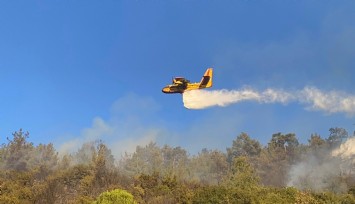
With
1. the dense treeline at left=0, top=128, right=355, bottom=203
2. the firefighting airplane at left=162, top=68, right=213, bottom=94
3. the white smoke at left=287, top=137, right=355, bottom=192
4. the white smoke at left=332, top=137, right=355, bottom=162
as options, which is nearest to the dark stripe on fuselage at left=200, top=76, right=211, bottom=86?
the firefighting airplane at left=162, top=68, right=213, bottom=94

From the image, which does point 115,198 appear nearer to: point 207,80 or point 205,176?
point 207,80

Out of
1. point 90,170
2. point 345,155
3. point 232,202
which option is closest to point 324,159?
point 345,155

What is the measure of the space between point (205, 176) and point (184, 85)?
133 metres

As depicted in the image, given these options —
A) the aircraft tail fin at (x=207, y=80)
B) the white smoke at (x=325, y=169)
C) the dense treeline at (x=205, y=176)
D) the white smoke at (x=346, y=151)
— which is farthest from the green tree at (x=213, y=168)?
the aircraft tail fin at (x=207, y=80)

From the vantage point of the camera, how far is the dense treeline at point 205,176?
205 ft

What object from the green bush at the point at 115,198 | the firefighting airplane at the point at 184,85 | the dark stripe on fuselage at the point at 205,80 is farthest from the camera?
the dark stripe on fuselage at the point at 205,80

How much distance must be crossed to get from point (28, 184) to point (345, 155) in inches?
4721

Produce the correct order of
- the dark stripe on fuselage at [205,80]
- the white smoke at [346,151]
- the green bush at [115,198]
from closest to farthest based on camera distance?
the green bush at [115,198] → the dark stripe on fuselage at [205,80] → the white smoke at [346,151]

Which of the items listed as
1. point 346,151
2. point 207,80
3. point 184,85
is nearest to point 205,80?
point 207,80

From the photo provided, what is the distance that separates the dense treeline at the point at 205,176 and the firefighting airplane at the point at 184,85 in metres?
13.6

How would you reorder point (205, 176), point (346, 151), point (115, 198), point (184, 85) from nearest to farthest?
point (115, 198) → point (184, 85) → point (346, 151) → point (205, 176)

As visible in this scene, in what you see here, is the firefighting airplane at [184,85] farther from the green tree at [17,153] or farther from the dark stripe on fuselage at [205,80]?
the green tree at [17,153]

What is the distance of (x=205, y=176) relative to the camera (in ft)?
577

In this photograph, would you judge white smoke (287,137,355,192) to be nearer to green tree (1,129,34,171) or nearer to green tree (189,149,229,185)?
green tree (189,149,229,185)
